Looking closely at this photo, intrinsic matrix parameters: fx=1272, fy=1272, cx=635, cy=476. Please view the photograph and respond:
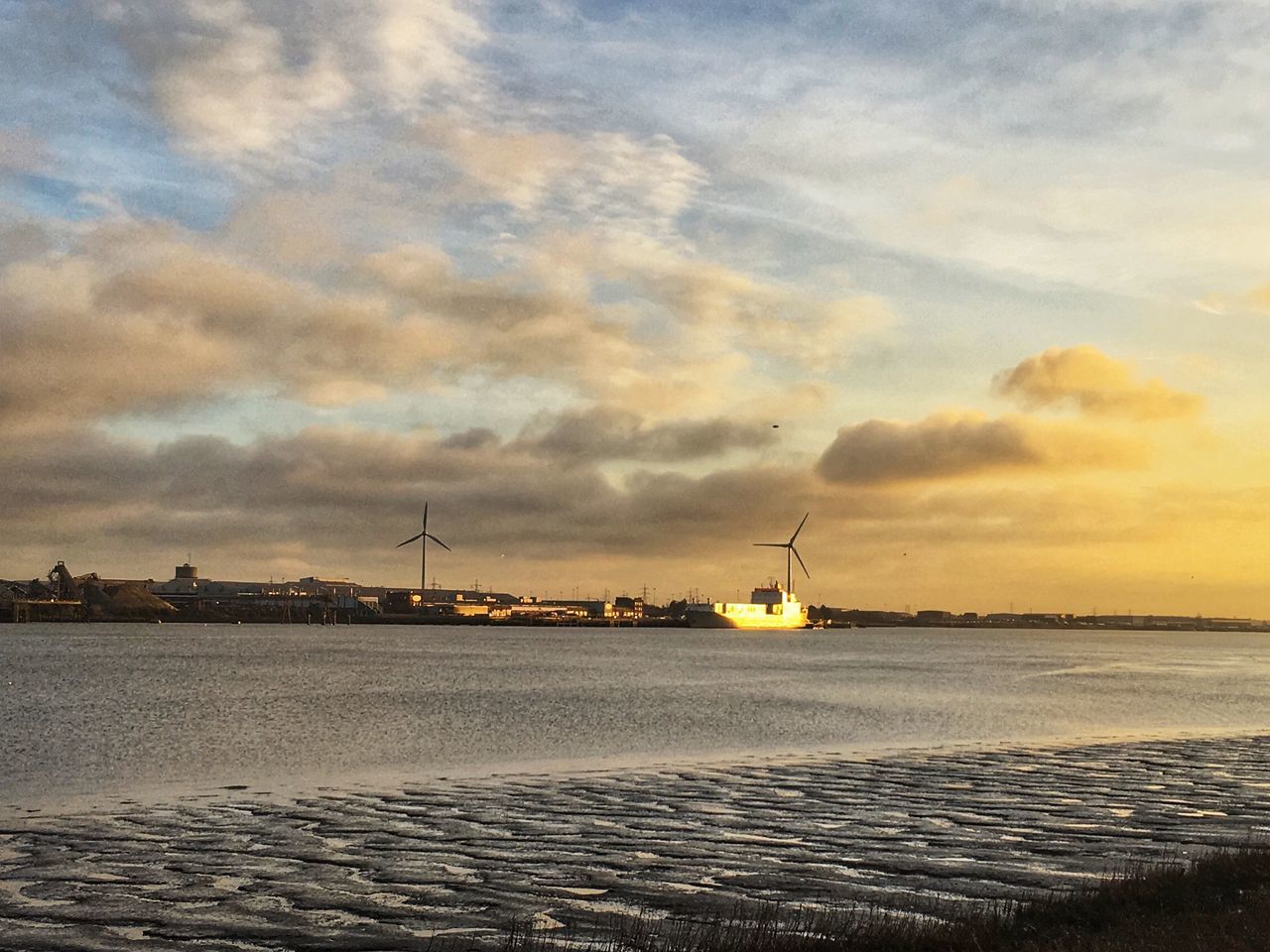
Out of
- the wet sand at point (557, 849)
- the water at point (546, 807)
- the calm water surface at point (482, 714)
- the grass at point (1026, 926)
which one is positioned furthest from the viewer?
the calm water surface at point (482, 714)

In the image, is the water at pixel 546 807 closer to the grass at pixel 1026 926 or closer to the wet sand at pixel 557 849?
the wet sand at pixel 557 849

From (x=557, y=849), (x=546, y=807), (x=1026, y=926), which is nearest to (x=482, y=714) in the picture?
(x=546, y=807)

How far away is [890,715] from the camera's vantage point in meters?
75.8

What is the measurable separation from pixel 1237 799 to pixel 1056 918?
67.4 ft

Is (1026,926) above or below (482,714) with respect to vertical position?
above

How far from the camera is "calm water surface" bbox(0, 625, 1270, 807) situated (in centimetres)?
4738

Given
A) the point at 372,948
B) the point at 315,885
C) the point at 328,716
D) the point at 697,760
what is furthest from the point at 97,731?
the point at 372,948

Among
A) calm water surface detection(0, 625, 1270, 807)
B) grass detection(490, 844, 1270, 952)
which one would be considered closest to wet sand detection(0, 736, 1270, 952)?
grass detection(490, 844, 1270, 952)

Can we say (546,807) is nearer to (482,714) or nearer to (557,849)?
(557,849)

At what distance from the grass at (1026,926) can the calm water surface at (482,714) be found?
2458 cm

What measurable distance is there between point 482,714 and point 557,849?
4780cm

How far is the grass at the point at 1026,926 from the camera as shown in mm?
15992

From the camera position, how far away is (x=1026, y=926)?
A: 57.0ft

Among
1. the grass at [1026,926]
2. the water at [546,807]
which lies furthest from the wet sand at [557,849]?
the grass at [1026,926]
